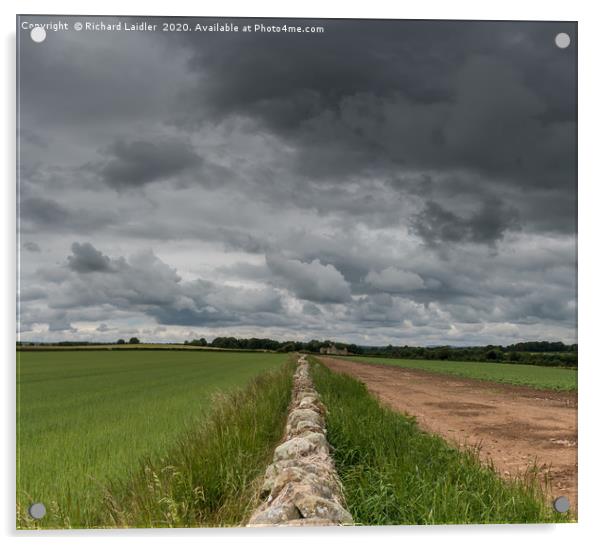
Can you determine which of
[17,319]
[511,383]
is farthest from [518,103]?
[511,383]

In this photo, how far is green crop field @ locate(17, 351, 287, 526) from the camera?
5.48 m

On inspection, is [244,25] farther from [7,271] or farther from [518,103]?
[7,271]

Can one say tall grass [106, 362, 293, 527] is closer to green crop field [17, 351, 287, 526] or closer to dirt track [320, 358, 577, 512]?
green crop field [17, 351, 287, 526]

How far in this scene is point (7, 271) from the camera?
541 cm

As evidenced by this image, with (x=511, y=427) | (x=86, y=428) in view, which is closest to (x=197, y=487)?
A: (x=86, y=428)

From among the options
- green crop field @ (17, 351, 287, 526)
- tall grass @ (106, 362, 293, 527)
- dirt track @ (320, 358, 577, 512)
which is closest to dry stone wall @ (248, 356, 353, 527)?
tall grass @ (106, 362, 293, 527)

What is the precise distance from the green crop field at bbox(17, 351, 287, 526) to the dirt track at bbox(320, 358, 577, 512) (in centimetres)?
467

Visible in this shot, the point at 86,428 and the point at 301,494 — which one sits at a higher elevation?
the point at 301,494

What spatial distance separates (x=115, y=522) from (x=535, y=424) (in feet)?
30.4

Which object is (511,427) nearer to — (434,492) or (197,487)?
(434,492)

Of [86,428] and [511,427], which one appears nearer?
[86,428]

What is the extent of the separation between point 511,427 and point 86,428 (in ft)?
34.4

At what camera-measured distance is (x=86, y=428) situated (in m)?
10.0
